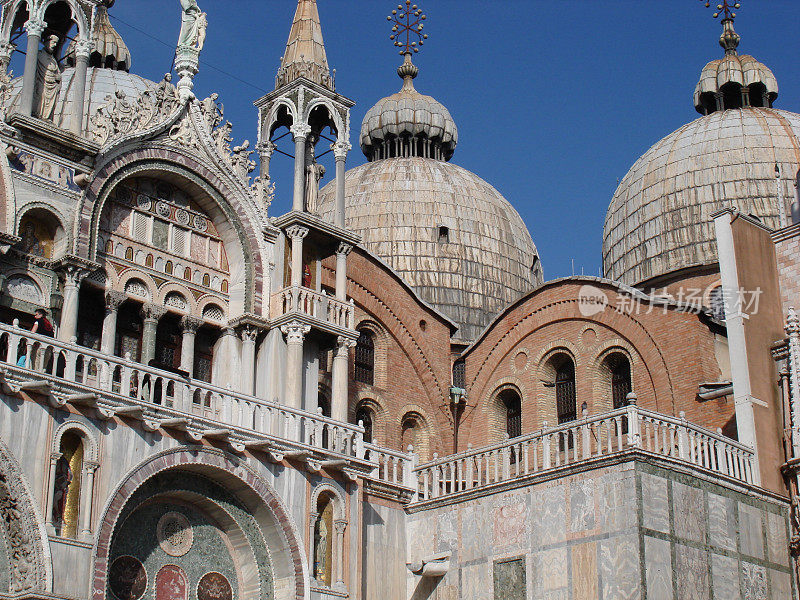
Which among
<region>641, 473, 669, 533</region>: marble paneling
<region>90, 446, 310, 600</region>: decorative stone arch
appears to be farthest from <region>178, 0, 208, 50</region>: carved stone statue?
<region>641, 473, 669, 533</region>: marble paneling

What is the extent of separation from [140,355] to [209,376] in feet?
4.77

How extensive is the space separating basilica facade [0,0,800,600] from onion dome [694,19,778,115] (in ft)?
44.1

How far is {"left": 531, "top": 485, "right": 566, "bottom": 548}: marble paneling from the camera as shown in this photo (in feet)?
63.0

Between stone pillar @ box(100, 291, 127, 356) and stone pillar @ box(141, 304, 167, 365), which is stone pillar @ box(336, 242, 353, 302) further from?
stone pillar @ box(100, 291, 127, 356)

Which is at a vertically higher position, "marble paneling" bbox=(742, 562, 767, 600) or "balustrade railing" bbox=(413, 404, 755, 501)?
"balustrade railing" bbox=(413, 404, 755, 501)

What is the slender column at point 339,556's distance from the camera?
19016 mm

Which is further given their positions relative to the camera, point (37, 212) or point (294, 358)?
point (294, 358)

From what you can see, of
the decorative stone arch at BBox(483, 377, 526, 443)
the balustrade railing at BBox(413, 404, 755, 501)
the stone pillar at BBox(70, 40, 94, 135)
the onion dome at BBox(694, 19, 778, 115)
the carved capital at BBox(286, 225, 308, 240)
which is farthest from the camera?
the onion dome at BBox(694, 19, 778, 115)

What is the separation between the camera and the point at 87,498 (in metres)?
16.1

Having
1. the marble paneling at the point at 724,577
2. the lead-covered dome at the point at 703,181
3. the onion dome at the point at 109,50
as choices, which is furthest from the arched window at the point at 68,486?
the lead-covered dome at the point at 703,181

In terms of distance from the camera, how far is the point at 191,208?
22.1 metres

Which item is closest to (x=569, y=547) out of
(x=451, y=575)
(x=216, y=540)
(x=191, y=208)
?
(x=451, y=575)

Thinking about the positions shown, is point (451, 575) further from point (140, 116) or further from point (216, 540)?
point (140, 116)

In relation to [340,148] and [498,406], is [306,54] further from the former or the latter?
[498,406]
